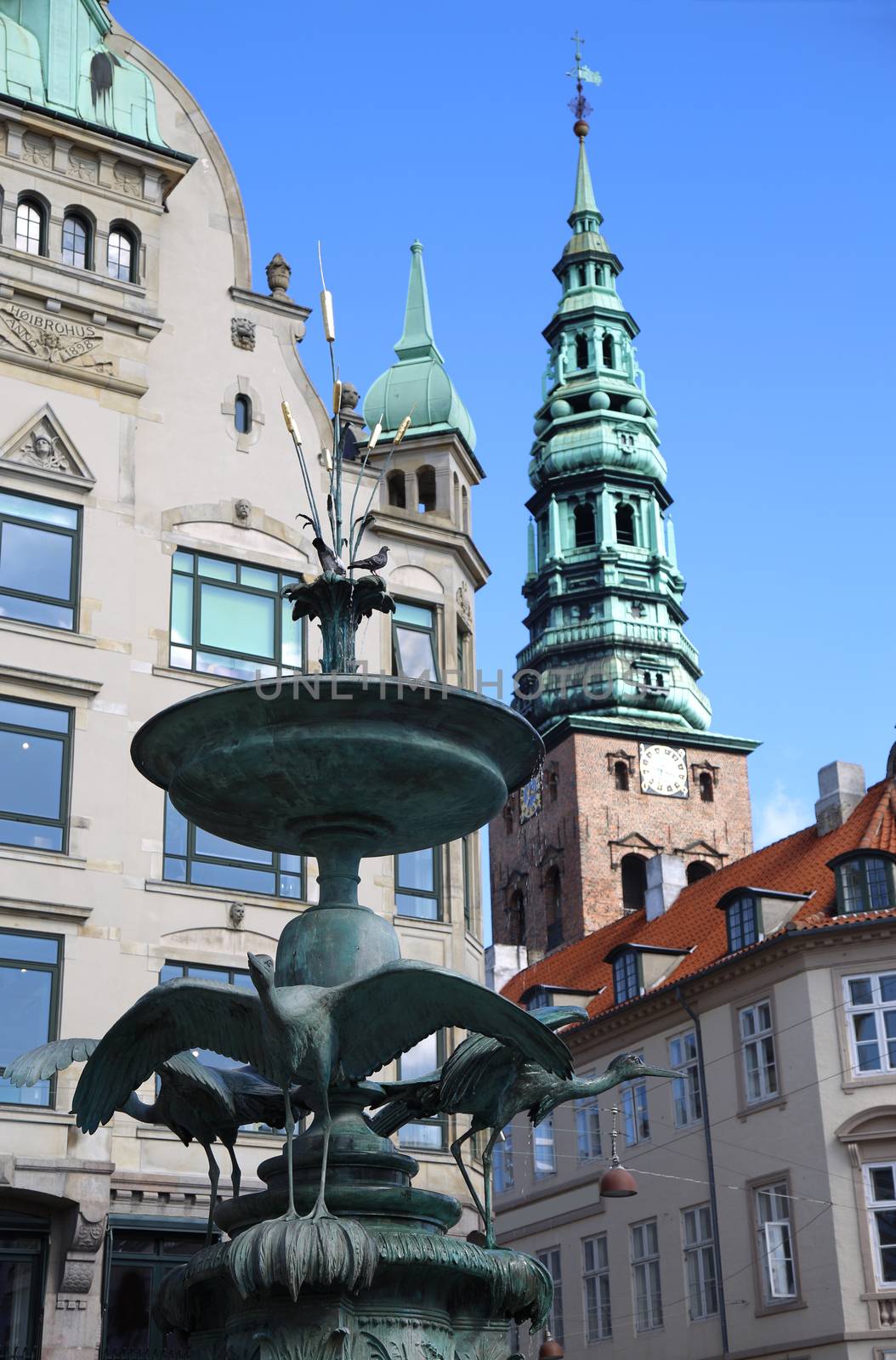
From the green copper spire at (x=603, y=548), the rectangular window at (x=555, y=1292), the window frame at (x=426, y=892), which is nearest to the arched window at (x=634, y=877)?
the green copper spire at (x=603, y=548)

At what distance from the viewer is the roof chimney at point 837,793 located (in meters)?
43.7

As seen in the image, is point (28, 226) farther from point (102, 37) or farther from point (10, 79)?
point (102, 37)

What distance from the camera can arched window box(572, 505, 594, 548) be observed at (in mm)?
81250

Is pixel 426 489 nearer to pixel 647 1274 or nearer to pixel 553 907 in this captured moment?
pixel 647 1274

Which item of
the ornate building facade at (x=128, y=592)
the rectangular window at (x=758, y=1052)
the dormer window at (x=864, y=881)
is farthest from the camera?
the rectangular window at (x=758, y=1052)

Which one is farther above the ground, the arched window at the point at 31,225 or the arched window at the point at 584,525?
the arched window at the point at 584,525

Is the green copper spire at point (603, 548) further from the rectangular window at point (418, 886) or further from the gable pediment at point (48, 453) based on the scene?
the gable pediment at point (48, 453)

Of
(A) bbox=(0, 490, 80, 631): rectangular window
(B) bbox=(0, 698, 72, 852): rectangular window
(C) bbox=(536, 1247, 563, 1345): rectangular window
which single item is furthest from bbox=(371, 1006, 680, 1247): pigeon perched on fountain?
(C) bbox=(536, 1247, 563, 1345): rectangular window

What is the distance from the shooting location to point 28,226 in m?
24.9

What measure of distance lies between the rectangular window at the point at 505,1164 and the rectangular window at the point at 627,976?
16.4 ft

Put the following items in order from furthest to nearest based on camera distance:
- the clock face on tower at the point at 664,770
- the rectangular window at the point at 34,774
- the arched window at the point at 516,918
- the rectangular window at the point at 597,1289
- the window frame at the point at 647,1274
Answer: the arched window at the point at 516,918
the clock face on tower at the point at 664,770
the rectangular window at the point at 597,1289
the window frame at the point at 647,1274
the rectangular window at the point at 34,774

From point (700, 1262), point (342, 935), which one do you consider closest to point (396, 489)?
point (700, 1262)

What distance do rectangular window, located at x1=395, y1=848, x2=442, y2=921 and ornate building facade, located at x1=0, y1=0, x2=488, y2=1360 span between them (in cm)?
3

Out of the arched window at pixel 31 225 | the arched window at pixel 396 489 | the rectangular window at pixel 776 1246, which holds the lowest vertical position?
the rectangular window at pixel 776 1246
